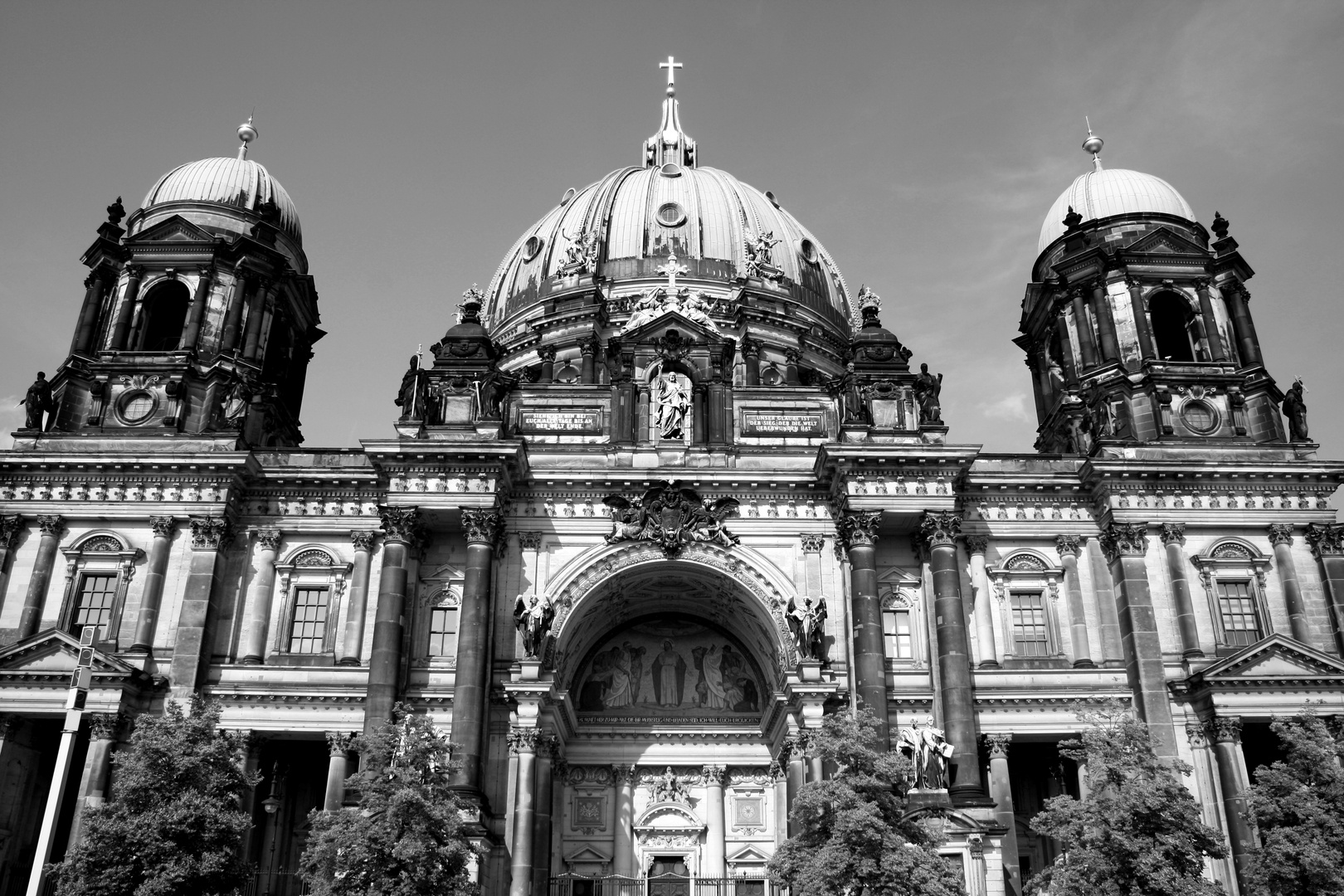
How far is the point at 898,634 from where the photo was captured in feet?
123

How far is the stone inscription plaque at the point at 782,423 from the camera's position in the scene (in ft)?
132

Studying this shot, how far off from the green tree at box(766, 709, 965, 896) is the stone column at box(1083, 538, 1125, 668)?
10.9 m

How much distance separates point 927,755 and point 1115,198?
79.6 feet

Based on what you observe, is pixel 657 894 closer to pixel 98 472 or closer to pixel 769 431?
pixel 769 431

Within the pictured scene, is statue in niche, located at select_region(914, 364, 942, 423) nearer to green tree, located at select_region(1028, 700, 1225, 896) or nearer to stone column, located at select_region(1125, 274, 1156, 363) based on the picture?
stone column, located at select_region(1125, 274, 1156, 363)

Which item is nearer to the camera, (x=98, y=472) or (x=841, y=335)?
(x=98, y=472)

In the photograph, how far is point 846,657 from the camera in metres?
36.7

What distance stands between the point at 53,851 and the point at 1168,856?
31015mm

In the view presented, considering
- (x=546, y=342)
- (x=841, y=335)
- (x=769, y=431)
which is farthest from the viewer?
(x=841, y=335)

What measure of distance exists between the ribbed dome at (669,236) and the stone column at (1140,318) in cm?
1577

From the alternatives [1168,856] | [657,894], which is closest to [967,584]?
[1168,856]

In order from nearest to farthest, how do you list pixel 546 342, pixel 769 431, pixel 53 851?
pixel 53 851 → pixel 769 431 → pixel 546 342

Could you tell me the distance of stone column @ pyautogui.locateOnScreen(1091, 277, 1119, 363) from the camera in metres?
41.9

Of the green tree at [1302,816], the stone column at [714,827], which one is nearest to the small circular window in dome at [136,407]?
the stone column at [714,827]
